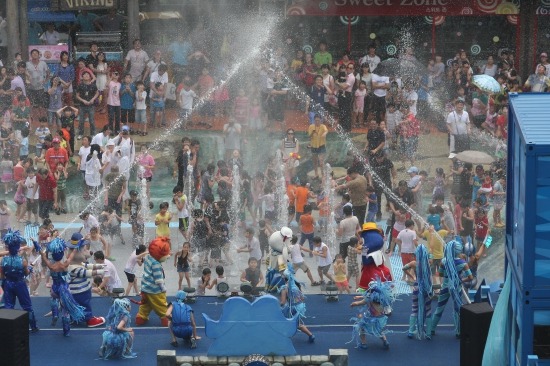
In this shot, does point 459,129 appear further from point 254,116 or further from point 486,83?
point 254,116

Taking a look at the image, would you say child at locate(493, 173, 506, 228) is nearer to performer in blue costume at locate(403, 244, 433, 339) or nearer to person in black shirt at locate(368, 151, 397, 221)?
person in black shirt at locate(368, 151, 397, 221)

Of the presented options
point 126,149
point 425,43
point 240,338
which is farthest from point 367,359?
point 425,43

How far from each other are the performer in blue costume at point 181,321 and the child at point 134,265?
2447 mm

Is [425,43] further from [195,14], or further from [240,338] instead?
[240,338]

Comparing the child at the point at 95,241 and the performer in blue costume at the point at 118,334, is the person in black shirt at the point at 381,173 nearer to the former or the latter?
the child at the point at 95,241

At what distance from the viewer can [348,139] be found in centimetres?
2958

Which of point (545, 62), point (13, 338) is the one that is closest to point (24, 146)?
point (545, 62)

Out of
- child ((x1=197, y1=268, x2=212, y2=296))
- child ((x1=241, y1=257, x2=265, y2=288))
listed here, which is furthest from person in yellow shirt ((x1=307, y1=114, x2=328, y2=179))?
child ((x1=197, y1=268, x2=212, y2=296))

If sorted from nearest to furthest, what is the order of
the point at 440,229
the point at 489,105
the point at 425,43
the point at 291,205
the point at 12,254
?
1. the point at 12,254
2. the point at 440,229
3. the point at 291,205
4. the point at 489,105
5. the point at 425,43

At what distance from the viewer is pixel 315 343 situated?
742 inches

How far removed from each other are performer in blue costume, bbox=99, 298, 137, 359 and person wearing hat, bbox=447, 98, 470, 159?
11.3 meters

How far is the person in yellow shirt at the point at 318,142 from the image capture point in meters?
27.7

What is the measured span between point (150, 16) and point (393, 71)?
6.12 m

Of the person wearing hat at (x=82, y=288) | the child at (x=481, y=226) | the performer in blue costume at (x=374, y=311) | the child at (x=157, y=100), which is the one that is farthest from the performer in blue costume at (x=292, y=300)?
the child at (x=157, y=100)
